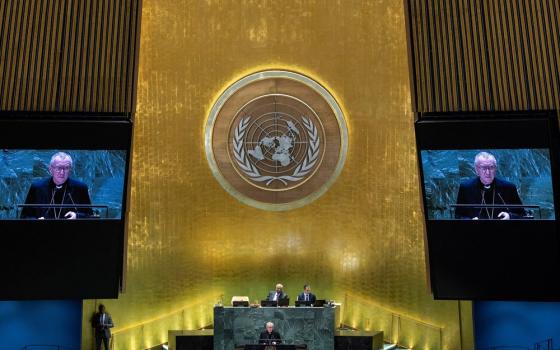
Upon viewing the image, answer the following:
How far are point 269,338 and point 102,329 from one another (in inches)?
100

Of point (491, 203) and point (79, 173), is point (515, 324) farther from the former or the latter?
point (79, 173)

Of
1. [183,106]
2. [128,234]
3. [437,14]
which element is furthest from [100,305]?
[437,14]

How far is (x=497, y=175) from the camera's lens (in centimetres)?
902

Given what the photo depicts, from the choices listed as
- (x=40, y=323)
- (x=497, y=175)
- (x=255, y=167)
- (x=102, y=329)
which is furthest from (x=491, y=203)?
(x=40, y=323)

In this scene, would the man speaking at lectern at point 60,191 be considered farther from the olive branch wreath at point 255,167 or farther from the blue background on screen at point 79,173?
the olive branch wreath at point 255,167

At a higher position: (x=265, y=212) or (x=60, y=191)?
(x=60, y=191)

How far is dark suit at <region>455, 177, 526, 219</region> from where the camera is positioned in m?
8.92

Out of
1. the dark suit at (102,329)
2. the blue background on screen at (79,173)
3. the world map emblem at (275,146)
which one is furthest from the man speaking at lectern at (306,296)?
the blue background on screen at (79,173)

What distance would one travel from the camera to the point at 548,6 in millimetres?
9539

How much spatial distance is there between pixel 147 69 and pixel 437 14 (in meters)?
4.66

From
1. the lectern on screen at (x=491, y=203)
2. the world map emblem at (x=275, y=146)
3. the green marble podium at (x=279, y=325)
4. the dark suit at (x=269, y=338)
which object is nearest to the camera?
the dark suit at (x=269, y=338)

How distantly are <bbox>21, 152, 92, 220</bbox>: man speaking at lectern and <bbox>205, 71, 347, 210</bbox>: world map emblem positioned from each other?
2226 mm

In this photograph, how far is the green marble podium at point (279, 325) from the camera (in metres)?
8.62

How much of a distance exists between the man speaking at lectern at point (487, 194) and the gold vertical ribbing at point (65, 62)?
5084mm
